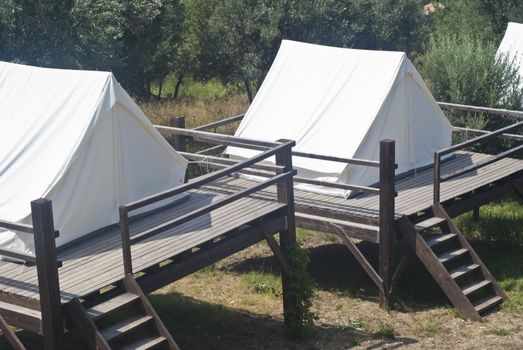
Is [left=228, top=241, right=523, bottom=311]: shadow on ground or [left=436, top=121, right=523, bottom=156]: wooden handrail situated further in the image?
[left=228, top=241, right=523, bottom=311]: shadow on ground

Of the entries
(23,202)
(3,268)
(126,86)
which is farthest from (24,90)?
(126,86)

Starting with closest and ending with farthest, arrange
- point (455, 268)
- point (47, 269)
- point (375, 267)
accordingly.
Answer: point (47, 269) → point (455, 268) → point (375, 267)

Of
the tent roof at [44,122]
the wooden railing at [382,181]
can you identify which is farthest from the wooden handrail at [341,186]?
the tent roof at [44,122]

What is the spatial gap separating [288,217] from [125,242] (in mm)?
2648

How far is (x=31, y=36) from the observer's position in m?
17.6

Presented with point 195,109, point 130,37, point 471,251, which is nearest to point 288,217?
point 471,251

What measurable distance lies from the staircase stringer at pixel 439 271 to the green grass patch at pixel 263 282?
2.13 metres

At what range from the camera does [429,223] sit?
13047 millimetres

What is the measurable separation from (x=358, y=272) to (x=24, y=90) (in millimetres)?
5585

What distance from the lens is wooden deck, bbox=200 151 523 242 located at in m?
13.1

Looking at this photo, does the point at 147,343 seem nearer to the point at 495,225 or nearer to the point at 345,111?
the point at 345,111

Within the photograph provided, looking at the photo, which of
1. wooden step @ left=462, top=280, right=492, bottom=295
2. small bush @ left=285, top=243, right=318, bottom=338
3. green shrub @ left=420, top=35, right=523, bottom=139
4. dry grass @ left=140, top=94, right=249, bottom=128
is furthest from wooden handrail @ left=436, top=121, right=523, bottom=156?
dry grass @ left=140, top=94, right=249, bottom=128

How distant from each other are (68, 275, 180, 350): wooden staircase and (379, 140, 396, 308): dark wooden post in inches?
149

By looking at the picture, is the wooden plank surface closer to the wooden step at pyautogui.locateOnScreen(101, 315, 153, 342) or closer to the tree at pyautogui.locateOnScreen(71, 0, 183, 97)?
the wooden step at pyautogui.locateOnScreen(101, 315, 153, 342)
